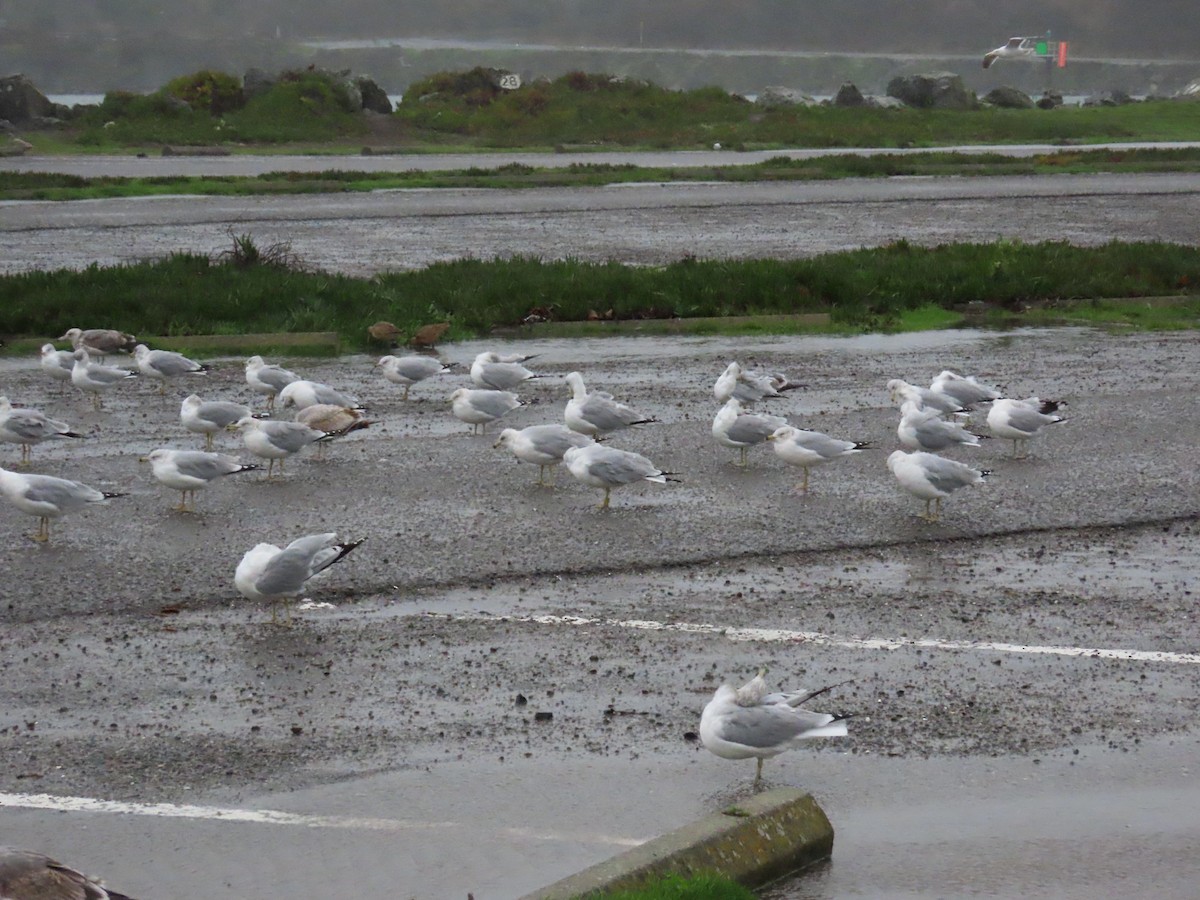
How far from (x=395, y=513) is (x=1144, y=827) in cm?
581

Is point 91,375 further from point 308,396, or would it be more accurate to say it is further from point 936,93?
point 936,93

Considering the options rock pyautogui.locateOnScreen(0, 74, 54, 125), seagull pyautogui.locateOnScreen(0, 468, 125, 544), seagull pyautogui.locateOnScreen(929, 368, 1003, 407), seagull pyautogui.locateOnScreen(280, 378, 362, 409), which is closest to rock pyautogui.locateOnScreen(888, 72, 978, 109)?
rock pyautogui.locateOnScreen(0, 74, 54, 125)

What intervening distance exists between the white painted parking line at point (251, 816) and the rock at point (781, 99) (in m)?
59.5

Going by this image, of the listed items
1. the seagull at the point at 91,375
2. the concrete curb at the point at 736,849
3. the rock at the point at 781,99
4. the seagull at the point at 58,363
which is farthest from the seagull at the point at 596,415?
the rock at the point at 781,99

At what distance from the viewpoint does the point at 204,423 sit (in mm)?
12492

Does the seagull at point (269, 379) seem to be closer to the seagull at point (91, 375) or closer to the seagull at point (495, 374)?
the seagull at point (91, 375)

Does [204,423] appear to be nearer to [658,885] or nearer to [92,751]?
[92,751]

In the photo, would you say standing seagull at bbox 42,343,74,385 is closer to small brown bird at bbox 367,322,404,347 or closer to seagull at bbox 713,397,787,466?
small brown bird at bbox 367,322,404,347

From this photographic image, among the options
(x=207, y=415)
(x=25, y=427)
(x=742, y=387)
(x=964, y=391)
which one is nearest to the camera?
(x=25, y=427)

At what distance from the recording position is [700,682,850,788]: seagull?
6508 mm

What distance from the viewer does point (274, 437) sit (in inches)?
460

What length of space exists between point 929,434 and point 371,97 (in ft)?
164

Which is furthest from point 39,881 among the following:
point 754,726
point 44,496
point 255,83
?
point 255,83

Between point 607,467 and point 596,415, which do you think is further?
point 596,415
